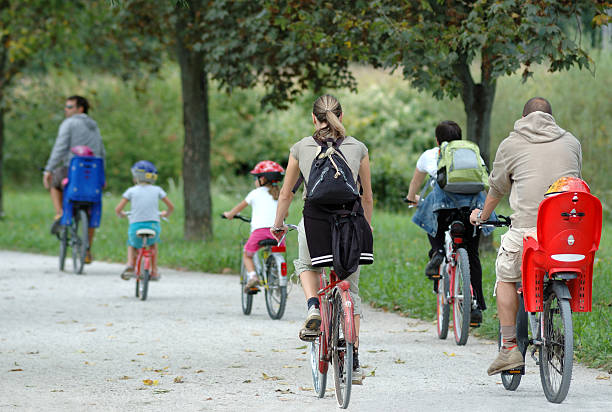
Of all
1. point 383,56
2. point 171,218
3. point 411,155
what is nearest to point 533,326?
point 383,56

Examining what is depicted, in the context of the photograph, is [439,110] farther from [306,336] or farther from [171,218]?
[306,336]

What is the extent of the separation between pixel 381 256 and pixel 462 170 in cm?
574

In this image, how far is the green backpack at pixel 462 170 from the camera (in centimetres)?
866

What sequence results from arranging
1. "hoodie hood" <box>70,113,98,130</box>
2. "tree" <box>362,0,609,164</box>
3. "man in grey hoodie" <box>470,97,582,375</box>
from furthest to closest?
"hoodie hood" <box>70,113,98,130</box> → "tree" <box>362,0,609,164</box> → "man in grey hoodie" <box>470,97,582,375</box>

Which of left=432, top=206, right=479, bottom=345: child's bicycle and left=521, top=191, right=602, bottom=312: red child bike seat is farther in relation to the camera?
left=432, top=206, right=479, bottom=345: child's bicycle

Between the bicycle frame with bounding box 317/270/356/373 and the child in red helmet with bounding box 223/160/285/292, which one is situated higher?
the child in red helmet with bounding box 223/160/285/292

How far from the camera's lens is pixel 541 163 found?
6.27 m

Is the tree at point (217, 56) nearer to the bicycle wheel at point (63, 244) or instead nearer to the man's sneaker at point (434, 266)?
the bicycle wheel at point (63, 244)

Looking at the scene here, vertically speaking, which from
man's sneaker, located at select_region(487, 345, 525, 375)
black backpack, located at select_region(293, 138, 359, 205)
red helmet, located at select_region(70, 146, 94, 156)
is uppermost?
red helmet, located at select_region(70, 146, 94, 156)

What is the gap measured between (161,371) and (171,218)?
50.7 feet

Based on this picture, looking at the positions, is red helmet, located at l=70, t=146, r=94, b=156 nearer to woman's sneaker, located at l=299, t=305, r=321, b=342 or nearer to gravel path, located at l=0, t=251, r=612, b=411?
gravel path, located at l=0, t=251, r=612, b=411

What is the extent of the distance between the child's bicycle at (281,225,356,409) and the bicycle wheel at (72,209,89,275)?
8142mm

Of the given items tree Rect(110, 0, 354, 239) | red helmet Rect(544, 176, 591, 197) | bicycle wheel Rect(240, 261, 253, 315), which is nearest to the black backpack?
red helmet Rect(544, 176, 591, 197)

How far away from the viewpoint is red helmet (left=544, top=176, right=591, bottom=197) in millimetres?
5918
